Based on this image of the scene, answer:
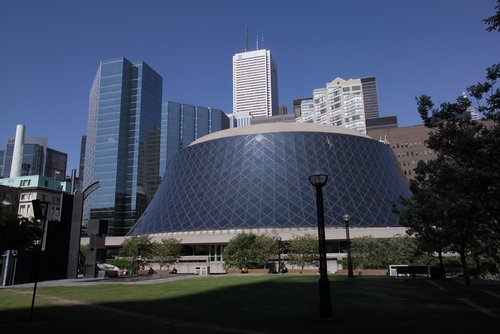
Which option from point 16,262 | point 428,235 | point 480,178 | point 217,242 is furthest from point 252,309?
point 217,242

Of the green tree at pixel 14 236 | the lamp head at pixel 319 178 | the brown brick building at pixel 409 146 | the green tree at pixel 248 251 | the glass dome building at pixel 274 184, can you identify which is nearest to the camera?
the lamp head at pixel 319 178

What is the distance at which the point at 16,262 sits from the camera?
29156mm

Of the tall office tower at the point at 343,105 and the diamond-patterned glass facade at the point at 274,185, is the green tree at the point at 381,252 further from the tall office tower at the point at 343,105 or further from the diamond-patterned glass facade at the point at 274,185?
the tall office tower at the point at 343,105

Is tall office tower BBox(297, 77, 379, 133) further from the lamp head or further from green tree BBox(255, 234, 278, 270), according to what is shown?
the lamp head

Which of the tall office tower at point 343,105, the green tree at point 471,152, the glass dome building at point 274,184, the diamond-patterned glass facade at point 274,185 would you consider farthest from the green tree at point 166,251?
the tall office tower at point 343,105

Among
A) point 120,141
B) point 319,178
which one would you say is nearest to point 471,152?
point 319,178

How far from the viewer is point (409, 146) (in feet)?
512

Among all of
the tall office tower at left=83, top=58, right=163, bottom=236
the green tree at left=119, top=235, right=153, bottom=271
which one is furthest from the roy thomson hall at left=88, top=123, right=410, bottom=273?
the tall office tower at left=83, top=58, right=163, bottom=236

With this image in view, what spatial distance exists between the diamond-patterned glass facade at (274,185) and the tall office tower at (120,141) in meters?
72.0

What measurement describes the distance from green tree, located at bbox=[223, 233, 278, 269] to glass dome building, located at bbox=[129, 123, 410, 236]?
742 cm

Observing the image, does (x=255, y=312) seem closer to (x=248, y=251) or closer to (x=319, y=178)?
(x=319, y=178)

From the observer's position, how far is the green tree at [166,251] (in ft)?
176

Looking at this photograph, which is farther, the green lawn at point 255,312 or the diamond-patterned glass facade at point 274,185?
the diamond-patterned glass facade at point 274,185

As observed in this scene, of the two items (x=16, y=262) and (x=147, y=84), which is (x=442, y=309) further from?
(x=147, y=84)
